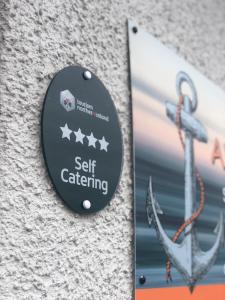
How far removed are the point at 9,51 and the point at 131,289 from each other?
648 mm

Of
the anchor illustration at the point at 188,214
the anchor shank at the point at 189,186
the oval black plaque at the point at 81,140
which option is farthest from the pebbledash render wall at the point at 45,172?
the anchor shank at the point at 189,186

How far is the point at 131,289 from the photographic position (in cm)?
116

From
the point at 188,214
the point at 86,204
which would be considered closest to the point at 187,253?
the point at 188,214

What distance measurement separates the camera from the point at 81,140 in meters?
1.08

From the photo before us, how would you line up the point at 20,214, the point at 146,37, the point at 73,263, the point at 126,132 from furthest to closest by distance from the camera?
the point at 146,37 < the point at 126,132 < the point at 73,263 < the point at 20,214

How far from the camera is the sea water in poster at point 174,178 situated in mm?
1265

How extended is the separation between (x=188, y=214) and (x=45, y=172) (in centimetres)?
65

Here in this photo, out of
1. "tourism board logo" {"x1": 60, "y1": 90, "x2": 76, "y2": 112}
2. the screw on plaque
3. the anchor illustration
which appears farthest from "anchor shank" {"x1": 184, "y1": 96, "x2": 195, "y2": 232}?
"tourism board logo" {"x1": 60, "y1": 90, "x2": 76, "y2": 112}

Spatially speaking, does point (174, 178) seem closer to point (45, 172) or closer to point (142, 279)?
point (142, 279)

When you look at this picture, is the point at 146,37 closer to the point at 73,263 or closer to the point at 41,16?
the point at 41,16

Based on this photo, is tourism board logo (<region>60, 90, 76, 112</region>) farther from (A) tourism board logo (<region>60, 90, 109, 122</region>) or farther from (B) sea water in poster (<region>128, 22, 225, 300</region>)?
(B) sea water in poster (<region>128, 22, 225, 300</region>)

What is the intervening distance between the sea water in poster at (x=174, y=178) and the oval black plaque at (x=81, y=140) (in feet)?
0.37

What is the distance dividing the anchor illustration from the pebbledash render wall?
17 centimetres

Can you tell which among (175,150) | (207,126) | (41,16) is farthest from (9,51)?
(207,126)
